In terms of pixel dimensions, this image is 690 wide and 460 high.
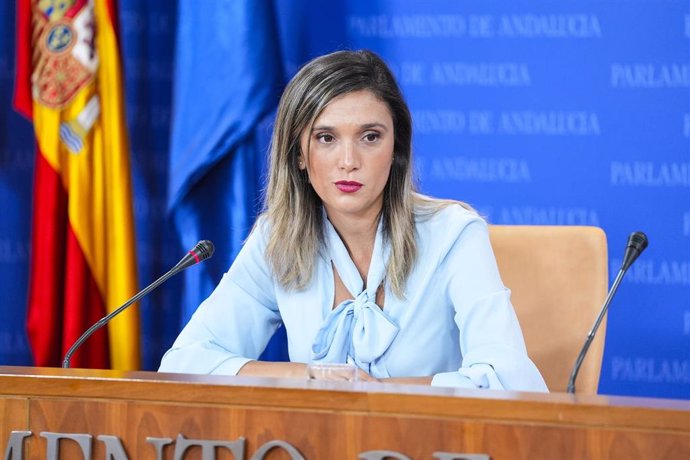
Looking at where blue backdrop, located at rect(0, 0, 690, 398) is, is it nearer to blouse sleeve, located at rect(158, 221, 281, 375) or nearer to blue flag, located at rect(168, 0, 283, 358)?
blue flag, located at rect(168, 0, 283, 358)

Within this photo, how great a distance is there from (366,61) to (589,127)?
127 centimetres

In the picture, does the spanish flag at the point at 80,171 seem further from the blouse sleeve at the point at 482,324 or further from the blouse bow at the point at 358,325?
the blouse sleeve at the point at 482,324

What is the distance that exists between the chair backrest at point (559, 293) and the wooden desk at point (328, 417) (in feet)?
3.46

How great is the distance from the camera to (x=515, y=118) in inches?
132

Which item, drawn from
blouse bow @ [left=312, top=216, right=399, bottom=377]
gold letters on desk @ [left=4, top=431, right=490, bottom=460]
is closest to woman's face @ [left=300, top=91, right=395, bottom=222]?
blouse bow @ [left=312, top=216, right=399, bottom=377]

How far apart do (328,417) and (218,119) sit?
2.05 meters

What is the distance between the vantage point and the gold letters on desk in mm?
1266

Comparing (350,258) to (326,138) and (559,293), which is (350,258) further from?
(559,293)

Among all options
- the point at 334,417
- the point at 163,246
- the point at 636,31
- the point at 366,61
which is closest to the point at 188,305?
the point at 163,246

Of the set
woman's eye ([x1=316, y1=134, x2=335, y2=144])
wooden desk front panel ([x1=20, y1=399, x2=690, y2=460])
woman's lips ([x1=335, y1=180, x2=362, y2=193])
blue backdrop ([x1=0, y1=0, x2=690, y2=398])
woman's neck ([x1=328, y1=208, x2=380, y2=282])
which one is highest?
blue backdrop ([x1=0, y1=0, x2=690, y2=398])

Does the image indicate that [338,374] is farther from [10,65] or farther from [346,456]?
[10,65]

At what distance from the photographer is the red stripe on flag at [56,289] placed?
11.0 feet

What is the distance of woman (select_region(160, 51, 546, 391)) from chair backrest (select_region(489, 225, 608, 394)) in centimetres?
23

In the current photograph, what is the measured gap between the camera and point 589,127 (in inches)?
129
